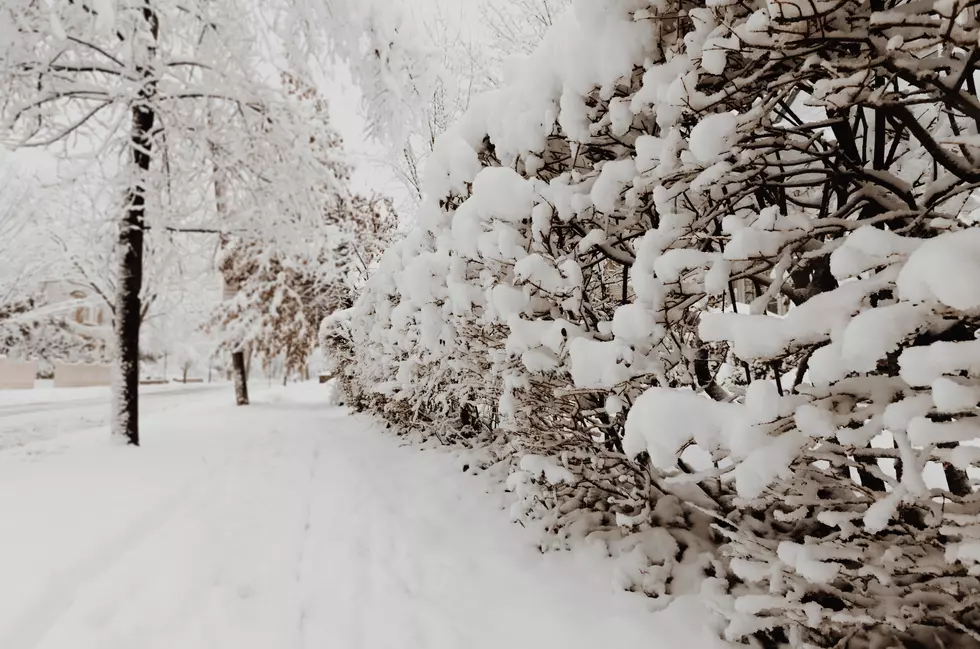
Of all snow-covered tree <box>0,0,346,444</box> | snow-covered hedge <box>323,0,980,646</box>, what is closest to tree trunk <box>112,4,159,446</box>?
snow-covered tree <box>0,0,346,444</box>

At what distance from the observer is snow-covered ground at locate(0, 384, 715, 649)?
2193mm

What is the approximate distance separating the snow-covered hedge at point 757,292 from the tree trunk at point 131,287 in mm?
5814

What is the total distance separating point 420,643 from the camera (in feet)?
7.02

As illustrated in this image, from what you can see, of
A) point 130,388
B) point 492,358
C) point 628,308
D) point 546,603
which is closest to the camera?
point 628,308

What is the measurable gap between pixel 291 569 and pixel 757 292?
9.22 ft

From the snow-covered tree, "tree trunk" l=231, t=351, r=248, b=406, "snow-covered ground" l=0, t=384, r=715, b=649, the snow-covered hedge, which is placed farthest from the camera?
"tree trunk" l=231, t=351, r=248, b=406

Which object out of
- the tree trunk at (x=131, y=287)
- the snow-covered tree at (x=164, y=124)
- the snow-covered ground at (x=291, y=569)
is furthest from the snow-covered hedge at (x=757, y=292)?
the tree trunk at (x=131, y=287)

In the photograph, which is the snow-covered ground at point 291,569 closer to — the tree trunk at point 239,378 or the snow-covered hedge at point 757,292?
the snow-covered hedge at point 757,292

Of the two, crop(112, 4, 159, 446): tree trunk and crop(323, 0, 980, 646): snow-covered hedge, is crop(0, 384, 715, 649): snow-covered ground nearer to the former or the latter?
crop(323, 0, 980, 646): snow-covered hedge

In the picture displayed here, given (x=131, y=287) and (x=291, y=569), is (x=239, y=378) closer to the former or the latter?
(x=131, y=287)

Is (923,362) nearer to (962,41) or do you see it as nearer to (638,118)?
(962,41)

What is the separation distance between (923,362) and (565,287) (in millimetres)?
1279

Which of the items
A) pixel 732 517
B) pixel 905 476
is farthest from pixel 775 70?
pixel 732 517

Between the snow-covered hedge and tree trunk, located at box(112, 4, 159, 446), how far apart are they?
581cm
